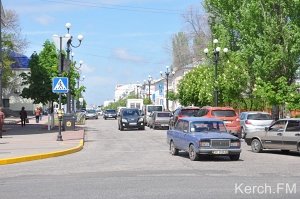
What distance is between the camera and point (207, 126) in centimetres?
1880

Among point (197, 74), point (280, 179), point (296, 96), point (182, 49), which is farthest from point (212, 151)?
point (182, 49)

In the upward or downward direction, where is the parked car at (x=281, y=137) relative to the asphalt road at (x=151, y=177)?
upward

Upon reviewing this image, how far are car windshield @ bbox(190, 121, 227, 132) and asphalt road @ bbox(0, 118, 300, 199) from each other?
1.06m

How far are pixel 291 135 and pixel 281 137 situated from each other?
0.49m

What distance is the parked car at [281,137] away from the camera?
19.7m

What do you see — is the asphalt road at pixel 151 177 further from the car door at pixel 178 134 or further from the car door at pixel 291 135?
the car door at pixel 178 134

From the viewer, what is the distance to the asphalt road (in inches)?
415

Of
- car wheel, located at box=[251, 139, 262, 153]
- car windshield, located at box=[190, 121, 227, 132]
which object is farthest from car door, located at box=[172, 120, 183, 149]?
car wheel, located at box=[251, 139, 262, 153]

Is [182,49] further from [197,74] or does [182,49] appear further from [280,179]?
[280,179]

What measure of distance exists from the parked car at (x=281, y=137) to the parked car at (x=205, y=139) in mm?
2855

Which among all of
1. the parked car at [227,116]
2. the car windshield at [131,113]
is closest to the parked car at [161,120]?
the car windshield at [131,113]

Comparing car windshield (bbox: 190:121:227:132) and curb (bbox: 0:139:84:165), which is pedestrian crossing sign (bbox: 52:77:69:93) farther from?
car windshield (bbox: 190:121:227:132)

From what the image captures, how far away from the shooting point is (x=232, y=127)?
28500mm

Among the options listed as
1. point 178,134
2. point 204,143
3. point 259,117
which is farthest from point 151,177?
point 259,117
